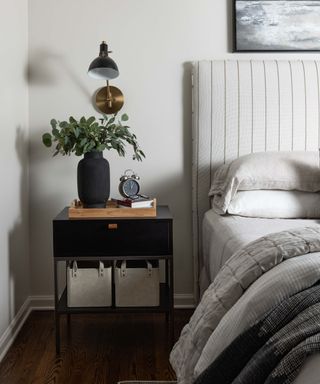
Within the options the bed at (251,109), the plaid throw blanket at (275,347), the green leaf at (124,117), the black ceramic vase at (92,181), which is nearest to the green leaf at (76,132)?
the black ceramic vase at (92,181)

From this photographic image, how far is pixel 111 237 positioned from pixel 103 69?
902 mm

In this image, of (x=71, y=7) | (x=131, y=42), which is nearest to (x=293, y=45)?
(x=131, y=42)

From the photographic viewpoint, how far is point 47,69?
108 inches

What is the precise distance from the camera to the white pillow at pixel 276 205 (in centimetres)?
231

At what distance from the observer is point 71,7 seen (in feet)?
8.94

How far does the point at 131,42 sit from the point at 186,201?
3.23ft

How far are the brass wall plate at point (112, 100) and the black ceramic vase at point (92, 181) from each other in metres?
0.41

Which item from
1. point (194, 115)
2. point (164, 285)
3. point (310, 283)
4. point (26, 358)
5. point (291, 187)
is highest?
point (194, 115)

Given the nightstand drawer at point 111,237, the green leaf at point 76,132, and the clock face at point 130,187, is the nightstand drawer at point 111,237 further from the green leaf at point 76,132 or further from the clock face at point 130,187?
the green leaf at point 76,132

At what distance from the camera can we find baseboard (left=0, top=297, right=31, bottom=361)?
2241 mm

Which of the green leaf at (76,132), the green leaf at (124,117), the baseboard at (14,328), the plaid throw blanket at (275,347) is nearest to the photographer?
the plaid throw blanket at (275,347)

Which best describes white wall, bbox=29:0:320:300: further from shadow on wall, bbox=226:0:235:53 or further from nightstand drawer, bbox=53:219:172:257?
nightstand drawer, bbox=53:219:172:257

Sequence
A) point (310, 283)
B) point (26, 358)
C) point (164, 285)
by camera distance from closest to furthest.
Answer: point (310, 283) < point (26, 358) < point (164, 285)

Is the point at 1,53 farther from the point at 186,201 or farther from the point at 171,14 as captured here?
the point at 186,201
